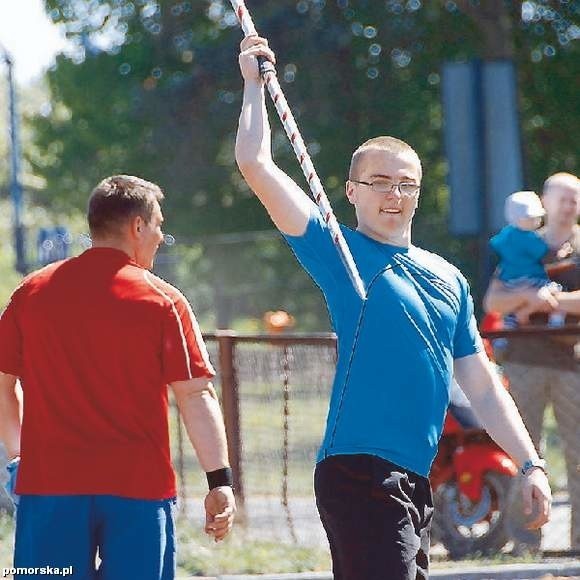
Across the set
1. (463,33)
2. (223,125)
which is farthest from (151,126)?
(463,33)

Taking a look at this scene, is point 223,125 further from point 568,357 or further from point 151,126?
point 568,357

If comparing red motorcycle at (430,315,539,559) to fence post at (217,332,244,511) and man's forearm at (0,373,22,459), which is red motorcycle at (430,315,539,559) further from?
man's forearm at (0,373,22,459)

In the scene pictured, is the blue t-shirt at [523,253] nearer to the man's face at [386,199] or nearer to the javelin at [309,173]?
the man's face at [386,199]

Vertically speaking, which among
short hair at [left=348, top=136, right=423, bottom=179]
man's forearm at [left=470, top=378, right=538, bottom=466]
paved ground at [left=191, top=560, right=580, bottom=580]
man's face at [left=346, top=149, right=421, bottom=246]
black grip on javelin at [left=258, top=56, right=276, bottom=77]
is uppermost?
black grip on javelin at [left=258, top=56, right=276, bottom=77]

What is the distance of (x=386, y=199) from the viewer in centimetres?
479

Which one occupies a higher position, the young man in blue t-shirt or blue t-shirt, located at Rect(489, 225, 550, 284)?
blue t-shirt, located at Rect(489, 225, 550, 284)

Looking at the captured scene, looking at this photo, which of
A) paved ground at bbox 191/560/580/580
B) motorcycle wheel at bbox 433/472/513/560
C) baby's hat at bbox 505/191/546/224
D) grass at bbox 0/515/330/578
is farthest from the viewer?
motorcycle wheel at bbox 433/472/513/560

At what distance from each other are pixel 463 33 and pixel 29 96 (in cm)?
8662

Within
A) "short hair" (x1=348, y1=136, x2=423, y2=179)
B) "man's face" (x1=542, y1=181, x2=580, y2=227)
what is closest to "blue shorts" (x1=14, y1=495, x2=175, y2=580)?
"short hair" (x1=348, y1=136, x2=423, y2=179)

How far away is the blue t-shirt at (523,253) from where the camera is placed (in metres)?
8.62

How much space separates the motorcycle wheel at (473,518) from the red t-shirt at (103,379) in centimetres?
437

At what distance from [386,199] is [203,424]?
0.84 m

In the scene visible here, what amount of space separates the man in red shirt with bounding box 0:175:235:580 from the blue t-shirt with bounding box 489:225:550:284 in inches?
164

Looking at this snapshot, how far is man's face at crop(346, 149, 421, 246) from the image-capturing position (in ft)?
15.7
